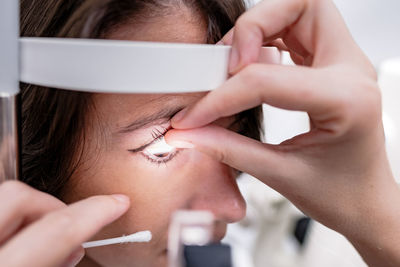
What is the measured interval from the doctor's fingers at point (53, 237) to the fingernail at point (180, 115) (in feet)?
0.54

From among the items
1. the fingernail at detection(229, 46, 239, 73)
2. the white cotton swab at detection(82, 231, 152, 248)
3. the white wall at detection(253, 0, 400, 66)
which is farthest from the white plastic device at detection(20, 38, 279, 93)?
the white wall at detection(253, 0, 400, 66)

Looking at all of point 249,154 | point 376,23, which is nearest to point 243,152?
point 249,154

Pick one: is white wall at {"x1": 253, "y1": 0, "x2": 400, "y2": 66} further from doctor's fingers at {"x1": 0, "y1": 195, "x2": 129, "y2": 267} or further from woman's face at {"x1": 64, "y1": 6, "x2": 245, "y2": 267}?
doctor's fingers at {"x1": 0, "y1": 195, "x2": 129, "y2": 267}

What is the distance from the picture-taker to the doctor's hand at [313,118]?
1.56 feet

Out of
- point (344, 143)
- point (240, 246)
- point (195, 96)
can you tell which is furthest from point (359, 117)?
point (240, 246)

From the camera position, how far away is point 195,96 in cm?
58

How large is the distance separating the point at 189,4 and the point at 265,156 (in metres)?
0.25

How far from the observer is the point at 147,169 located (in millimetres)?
620

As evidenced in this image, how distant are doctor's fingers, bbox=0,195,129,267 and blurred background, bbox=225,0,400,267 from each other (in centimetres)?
56

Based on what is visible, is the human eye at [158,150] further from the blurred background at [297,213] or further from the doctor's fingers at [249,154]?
the blurred background at [297,213]

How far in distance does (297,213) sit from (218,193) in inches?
37.6

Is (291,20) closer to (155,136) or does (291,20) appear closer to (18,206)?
(155,136)

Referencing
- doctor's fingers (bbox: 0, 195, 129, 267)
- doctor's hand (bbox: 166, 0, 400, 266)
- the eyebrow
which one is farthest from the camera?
the eyebrow

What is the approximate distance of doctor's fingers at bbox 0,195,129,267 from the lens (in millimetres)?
373
